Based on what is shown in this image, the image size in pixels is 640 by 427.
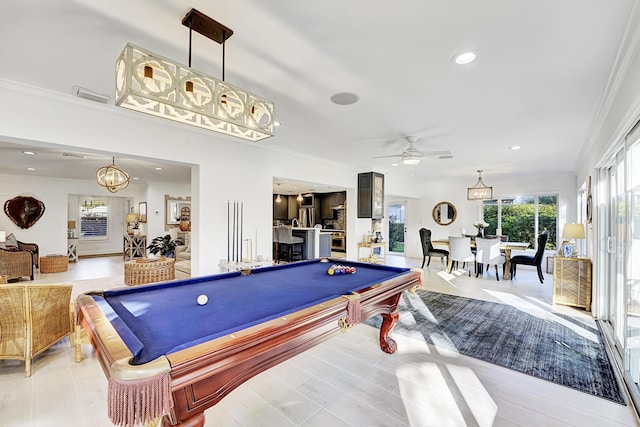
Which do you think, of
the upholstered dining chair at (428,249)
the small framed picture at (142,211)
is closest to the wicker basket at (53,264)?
the small framed picture at (142,211)

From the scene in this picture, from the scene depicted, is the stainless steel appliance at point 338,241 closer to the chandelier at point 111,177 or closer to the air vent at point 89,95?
the chandelier at point 111,177

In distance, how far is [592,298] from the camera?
4.02 metres

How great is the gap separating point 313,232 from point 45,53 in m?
6.56

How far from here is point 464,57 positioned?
220 centimetres

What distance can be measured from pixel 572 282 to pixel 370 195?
3804mm

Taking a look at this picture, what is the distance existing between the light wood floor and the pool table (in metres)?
0.60

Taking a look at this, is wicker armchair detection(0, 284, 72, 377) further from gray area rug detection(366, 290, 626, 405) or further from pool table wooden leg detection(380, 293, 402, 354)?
gray area rug detection(366, 290, 626, 405)

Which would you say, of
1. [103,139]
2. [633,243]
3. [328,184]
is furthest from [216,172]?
[633,243]

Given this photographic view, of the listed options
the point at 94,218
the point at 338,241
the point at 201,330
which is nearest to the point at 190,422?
the point at 201,330

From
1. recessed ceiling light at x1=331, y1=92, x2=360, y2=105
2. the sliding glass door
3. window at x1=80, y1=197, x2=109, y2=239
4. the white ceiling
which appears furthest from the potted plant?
Answer: the sliding glass door

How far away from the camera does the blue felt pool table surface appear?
133cm

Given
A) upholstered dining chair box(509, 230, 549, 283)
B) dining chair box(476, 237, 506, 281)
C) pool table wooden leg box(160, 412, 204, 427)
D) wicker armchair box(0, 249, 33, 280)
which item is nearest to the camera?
pool table wooden leg box(160, 412, 204, 427)

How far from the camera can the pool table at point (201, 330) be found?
3.35 feet

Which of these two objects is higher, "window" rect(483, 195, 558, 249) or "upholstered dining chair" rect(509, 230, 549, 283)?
"window" rect(483, 195, 558, 249)
